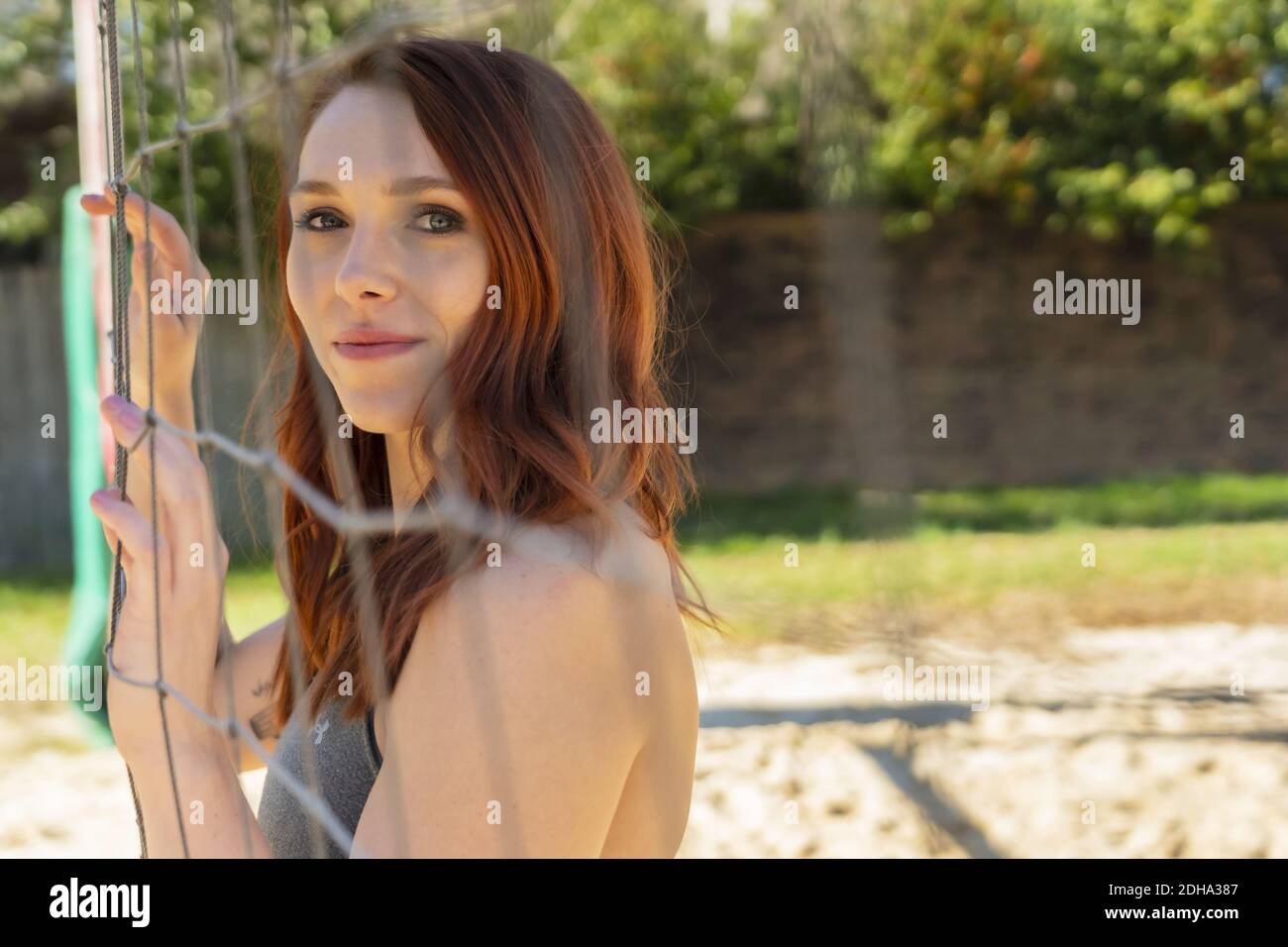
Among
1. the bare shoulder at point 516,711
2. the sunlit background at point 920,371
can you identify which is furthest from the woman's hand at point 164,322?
the sunlit background at point 920,371

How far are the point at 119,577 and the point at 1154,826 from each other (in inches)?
95.9

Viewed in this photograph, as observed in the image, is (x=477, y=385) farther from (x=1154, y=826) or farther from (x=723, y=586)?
(x=723, y=586)

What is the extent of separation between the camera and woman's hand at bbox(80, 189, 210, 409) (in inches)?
57.4

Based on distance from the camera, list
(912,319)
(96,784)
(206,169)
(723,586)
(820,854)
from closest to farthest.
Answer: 1. (820,854)
2. (96,784)
3. (723,586)
4. (206,169)
5. (912,319)

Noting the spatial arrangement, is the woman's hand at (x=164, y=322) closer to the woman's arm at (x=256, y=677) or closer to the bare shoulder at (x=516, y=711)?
the woman's arm at (x=256, y=677)

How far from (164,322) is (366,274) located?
383mm

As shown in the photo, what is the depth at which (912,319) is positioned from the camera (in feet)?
26.0

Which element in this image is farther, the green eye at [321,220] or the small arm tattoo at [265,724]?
the small arm tattoo at [265,724]

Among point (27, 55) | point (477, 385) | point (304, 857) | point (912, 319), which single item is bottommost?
point (304, 857)

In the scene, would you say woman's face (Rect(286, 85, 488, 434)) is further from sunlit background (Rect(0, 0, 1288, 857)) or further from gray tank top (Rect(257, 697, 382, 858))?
sunlit background (Rect(0, 0, 1288, 857))

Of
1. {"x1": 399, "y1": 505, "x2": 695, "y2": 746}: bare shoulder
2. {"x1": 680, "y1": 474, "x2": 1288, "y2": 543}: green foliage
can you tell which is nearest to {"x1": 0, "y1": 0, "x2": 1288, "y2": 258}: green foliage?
{"x1": 680, "y1": 474, "x2": 1288, "y2": 543}: green foliage

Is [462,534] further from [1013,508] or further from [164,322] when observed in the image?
[1013,508]

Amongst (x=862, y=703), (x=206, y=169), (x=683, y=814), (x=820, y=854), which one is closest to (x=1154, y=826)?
(x=820, y=854)

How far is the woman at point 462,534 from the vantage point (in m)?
1.06
